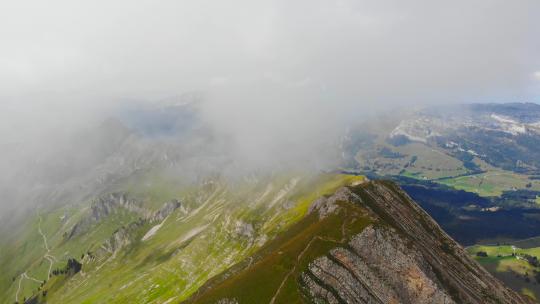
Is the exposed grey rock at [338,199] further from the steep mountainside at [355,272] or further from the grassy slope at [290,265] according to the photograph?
the grassy slope at [290,265]

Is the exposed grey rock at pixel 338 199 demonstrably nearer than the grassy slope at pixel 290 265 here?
No

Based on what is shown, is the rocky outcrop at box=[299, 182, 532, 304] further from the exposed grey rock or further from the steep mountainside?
the exposed grey rock

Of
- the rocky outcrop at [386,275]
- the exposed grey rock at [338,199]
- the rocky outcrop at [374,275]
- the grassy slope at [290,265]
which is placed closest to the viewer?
the rocky outcrop at [374,275]

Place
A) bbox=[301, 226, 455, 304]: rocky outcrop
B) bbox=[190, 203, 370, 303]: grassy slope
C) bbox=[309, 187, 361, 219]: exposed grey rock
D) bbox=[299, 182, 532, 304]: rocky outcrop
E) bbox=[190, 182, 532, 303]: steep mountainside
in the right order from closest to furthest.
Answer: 1. bbox=[301, 226, 455, 304]: rocky outcrop
2. bbox=[299, 182, 532, 304]: rocky outcrop
3. bbox=[190, 182, 532, 303]: steep mountainside
4. bbox=[190, 203, 370, 303]: grassy slope
5. bbox=[309, 187, 361, 219]: exposed grey rock

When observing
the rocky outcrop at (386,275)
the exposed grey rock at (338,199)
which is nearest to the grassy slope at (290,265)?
the rocky outcrop at (386,275)

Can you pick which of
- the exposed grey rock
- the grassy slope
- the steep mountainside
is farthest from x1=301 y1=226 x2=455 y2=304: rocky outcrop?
the exposed grey rock

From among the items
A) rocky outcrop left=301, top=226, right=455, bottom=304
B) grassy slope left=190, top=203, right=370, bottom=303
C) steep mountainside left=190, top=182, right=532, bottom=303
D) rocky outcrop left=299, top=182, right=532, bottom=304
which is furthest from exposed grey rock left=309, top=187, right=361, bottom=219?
rocky outcrop left=301, top=226, right=455, bottom=304

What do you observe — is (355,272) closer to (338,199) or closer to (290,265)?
(290,265)

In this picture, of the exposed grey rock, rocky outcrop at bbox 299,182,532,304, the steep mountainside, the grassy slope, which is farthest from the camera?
the exposed grey rock

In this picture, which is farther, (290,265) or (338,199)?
(338,199)

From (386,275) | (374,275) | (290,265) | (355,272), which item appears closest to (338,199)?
(355,272)

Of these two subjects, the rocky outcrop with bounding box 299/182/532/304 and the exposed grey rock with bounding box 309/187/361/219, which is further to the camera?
the exposed grey rock with bounding box 309/187/361/219

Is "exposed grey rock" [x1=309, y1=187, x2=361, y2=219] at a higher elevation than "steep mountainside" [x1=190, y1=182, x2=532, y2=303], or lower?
higher

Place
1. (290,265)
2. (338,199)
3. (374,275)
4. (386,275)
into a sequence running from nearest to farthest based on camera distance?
(374,275), (386,275), (290,265), (338,199)
